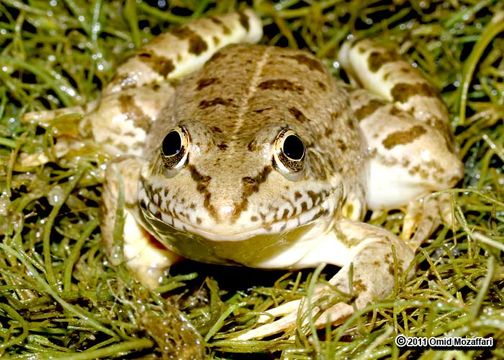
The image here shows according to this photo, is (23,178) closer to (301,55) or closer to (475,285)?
(301,55)

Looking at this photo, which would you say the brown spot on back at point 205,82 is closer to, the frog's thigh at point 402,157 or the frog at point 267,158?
the frog at point 267,158

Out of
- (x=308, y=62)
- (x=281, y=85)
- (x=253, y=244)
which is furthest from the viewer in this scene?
(x=308, y=62)

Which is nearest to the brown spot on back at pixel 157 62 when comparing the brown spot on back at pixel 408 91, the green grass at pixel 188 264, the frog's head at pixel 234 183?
the green grass at pixel 188 264

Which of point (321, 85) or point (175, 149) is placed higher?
point (321, 85)

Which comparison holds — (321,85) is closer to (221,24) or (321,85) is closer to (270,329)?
(221,24)

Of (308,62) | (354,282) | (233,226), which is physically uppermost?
(308,62)

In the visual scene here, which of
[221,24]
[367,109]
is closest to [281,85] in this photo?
[367,109]

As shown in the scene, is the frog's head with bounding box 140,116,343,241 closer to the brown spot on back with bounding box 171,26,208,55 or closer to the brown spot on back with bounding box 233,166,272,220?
the brown spot on back with bounding box 233,166,272,220

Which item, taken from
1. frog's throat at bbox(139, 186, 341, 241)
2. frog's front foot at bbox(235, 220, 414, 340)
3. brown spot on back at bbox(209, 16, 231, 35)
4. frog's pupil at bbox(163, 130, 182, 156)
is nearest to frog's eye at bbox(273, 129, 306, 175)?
frog's throat at bbox(139, 186, 341, 241)
